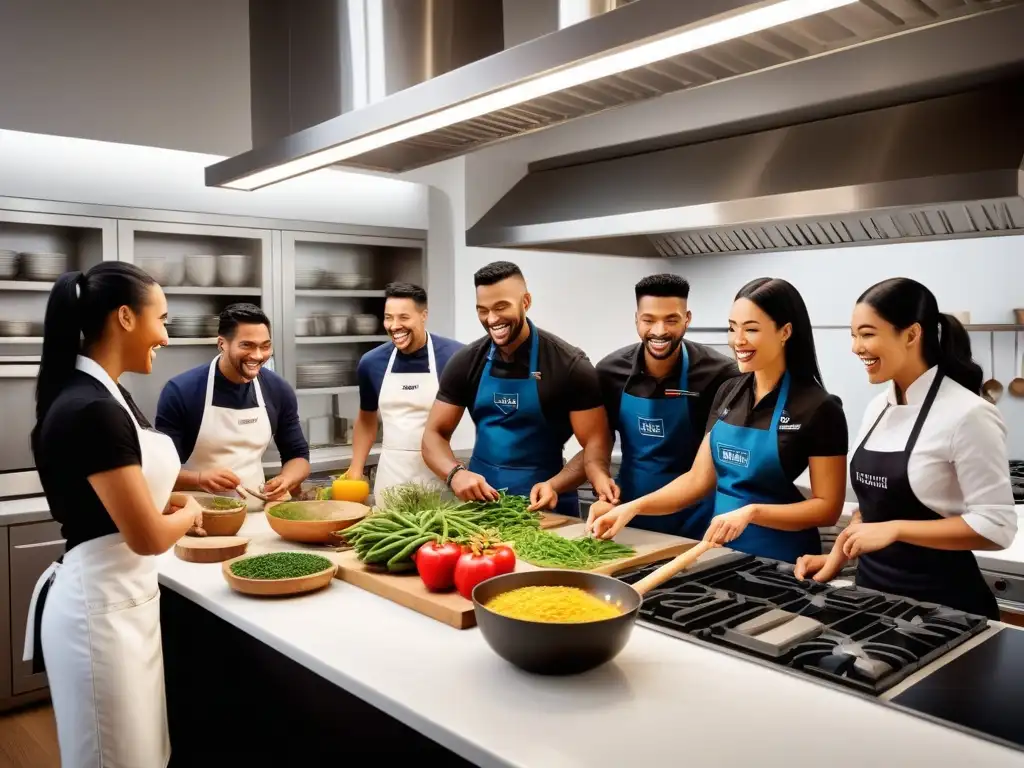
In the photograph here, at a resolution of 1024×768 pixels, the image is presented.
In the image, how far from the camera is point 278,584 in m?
2.01

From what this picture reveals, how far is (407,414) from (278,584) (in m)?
2.01

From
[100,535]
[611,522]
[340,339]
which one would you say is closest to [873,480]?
[611,522]

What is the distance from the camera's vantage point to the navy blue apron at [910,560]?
2209 mm

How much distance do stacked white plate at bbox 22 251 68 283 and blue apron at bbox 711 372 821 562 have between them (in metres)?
3.21

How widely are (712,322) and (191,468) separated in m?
3.22

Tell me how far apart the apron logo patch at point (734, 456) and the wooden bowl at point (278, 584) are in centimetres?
127

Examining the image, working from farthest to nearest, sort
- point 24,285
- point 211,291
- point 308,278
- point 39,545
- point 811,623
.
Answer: point 308,278, point 211,291, point 24,285, point 39,545, point 811,623

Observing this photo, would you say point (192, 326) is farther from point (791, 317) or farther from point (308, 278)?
point (791, 317)

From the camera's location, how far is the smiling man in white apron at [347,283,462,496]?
3953 mm

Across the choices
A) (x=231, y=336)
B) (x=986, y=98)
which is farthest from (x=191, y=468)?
(x=986, y=98)

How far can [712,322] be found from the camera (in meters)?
5.10

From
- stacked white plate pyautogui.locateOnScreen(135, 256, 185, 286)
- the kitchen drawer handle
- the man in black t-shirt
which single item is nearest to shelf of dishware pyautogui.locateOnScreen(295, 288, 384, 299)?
stacked white plate pyautogui.locateOnScreen(135, 256, 185, 286)

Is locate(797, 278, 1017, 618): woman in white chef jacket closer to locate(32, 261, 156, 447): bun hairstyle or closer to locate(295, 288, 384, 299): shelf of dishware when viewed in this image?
locate(32, 261, 156, 447): bun hairstyle

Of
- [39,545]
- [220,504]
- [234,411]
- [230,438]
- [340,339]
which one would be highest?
[340,339]
